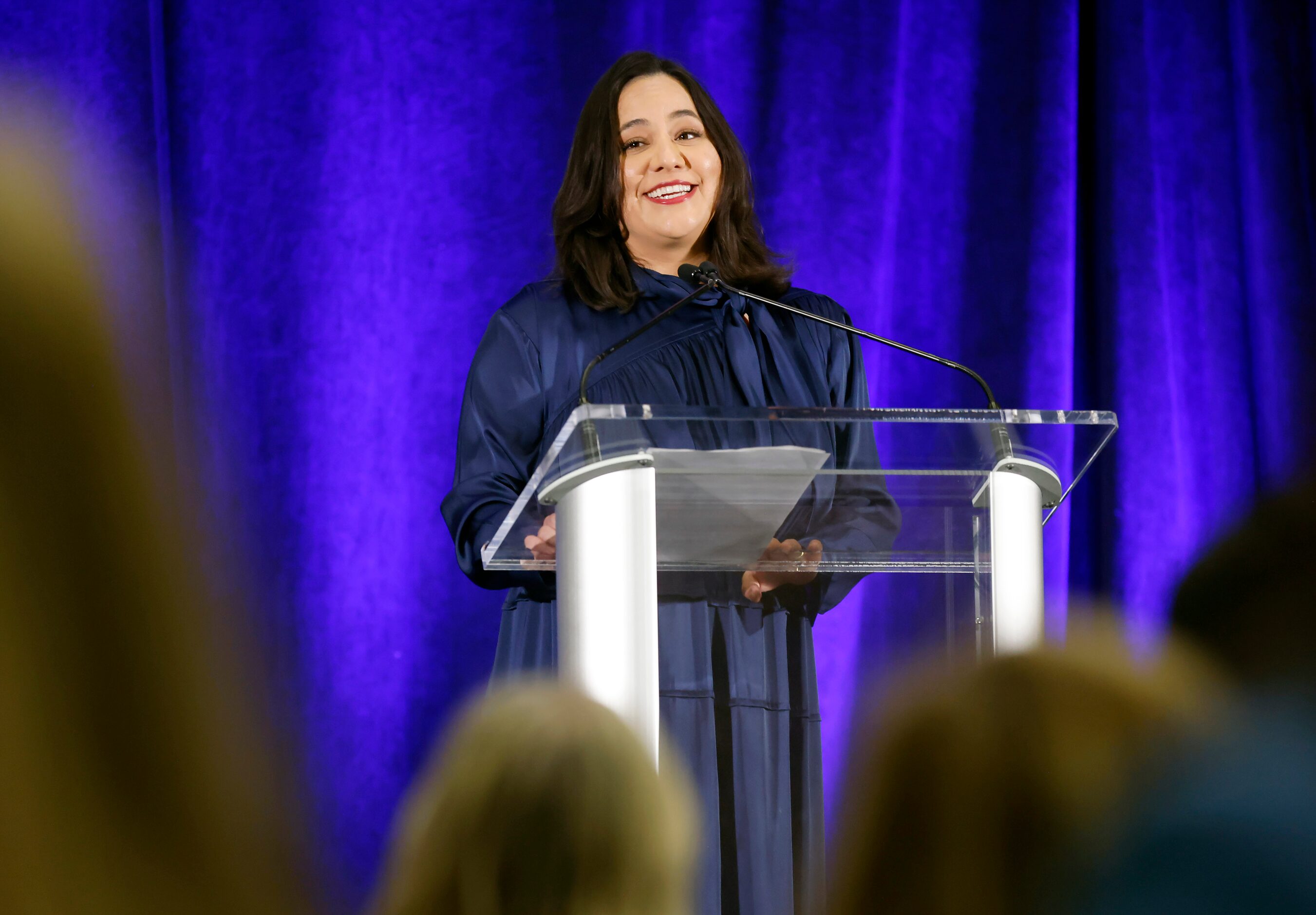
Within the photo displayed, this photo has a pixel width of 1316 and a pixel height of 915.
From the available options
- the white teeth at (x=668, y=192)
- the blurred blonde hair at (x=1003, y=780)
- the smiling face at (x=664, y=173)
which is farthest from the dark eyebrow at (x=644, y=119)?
the blurred blonde hair at (x=1003, y=780)

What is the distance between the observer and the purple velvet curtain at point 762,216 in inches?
111

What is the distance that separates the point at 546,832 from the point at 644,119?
6.32 ft

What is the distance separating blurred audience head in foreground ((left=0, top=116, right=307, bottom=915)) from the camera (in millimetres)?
290

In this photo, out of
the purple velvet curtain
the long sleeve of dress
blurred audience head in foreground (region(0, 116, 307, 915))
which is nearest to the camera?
blurred audience head in foreground (region(0, 116, 307, 915))

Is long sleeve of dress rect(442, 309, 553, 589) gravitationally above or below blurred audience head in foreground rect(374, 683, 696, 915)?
above

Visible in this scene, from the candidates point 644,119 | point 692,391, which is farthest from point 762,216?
point 692,391

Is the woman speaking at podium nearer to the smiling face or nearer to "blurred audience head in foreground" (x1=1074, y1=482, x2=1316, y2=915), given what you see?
the smiling face

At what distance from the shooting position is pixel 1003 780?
51cm

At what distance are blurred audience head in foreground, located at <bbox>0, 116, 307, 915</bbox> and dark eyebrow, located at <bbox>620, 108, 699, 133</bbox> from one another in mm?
2070

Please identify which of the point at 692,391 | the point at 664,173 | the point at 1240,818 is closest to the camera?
the point at 1240,818

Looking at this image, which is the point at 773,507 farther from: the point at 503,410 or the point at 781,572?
the point at 503,410

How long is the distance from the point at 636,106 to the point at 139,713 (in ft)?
6.98

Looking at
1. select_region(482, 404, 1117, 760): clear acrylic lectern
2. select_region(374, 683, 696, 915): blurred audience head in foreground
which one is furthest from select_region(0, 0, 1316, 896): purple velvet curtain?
select_region(374, 683, 696, 915): blurred audience head in foreground

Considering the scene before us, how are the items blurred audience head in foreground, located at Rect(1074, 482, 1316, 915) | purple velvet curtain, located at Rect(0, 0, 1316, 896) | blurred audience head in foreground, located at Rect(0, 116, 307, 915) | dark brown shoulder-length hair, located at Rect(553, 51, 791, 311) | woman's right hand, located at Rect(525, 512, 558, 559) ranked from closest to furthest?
1. blurred audience head in foreground, located at Rect(0, 116, 307, 915)
2. blurred audience head in foreground, located at Rect(1074, 482, 1316, 915)
3. woman's right hand, located at Rect(525, 512, 558, 559)
4. dark brown shoulder-length hair, located at Rect(553, 51, 791, 311)
5. purple velvet curtain, located at Rect(0, 0, 1316, 896)
